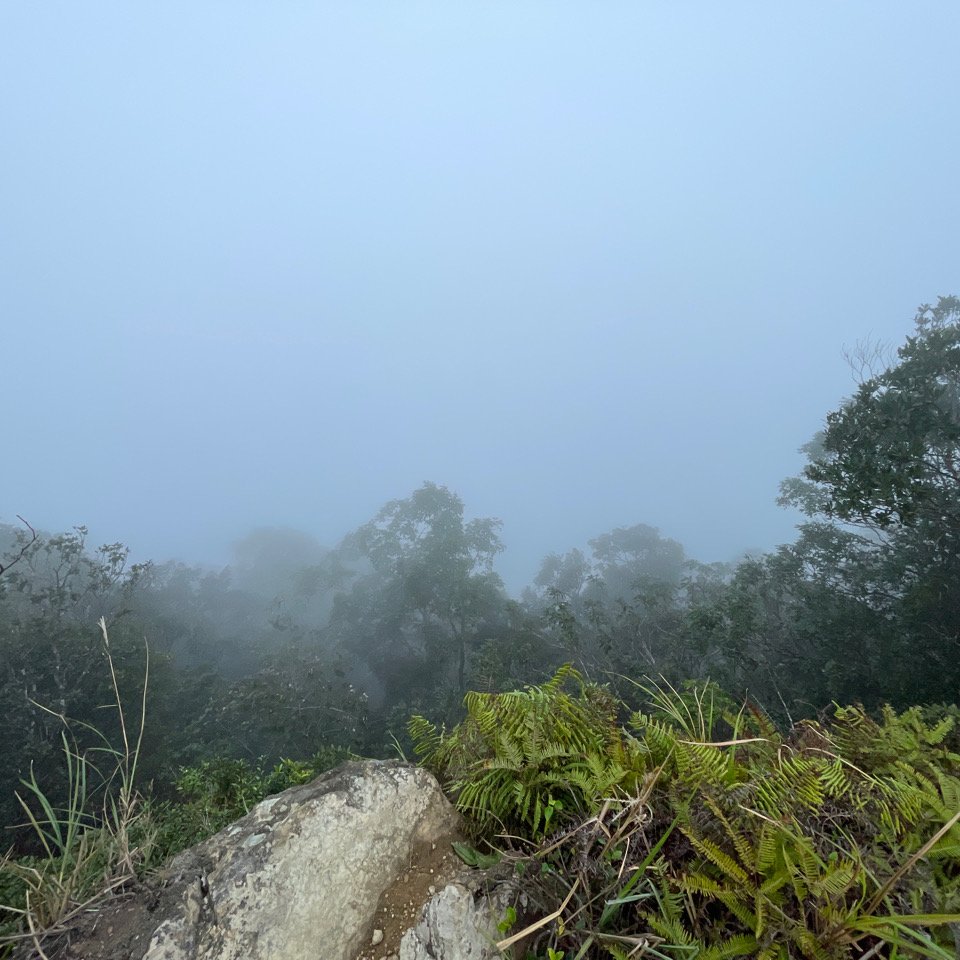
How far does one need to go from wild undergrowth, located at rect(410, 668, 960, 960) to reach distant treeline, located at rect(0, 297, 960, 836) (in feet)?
5.41

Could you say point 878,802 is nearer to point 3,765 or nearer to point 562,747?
point 562,747

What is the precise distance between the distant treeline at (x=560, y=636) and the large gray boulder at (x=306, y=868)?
1.13m

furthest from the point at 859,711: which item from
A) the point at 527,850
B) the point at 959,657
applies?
the point at 959,657

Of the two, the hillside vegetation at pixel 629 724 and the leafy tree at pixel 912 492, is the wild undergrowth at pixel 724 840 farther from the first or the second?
the leafy tree at pixel 912 492

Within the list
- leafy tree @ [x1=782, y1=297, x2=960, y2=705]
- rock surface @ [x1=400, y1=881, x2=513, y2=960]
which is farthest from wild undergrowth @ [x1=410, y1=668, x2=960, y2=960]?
leafy tree @ [x1=782, y1=297, x2=960, y2=705]

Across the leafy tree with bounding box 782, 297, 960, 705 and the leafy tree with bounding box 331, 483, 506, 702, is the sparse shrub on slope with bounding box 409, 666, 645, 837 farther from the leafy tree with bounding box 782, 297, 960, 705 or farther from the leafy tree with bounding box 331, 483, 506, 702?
the leafy tree with bounding box 331, 483, 506, 702

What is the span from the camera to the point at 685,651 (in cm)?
2030

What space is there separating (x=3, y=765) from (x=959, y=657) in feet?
86.2

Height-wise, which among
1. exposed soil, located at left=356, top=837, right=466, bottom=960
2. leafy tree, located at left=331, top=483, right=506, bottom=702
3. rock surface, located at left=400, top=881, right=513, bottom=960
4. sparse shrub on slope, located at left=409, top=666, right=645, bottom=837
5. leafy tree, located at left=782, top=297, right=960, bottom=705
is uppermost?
sparse shrub on slope, located at left=409, top=666, right=645, bottom=837

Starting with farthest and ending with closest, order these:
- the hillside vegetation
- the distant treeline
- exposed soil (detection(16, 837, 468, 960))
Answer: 1. the distant treeline
2. exposed soil (detection(16, 837, 468, 960))
3. the hillside vegetation

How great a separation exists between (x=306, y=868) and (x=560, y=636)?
22.8m

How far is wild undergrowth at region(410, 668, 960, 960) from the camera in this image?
1250mm

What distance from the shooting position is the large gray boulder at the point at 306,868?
1.87 m

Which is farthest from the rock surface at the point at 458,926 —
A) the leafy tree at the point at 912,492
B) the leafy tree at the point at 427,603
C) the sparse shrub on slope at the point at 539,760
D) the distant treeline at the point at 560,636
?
the leafy tree at the point at 427,603
